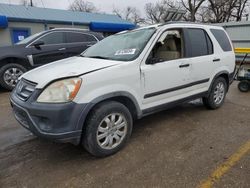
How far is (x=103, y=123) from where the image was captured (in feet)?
9.54

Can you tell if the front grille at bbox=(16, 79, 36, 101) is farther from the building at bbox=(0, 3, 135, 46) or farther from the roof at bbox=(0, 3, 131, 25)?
the roof at bbox=(0, 3, 131, 25)

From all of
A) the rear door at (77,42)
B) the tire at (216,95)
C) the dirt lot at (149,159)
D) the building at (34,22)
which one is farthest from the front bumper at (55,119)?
the building at (34,22)

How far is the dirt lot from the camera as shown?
2537mm

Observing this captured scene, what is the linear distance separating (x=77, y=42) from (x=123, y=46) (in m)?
4.36

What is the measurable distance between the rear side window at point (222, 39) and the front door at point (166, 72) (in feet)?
3.48

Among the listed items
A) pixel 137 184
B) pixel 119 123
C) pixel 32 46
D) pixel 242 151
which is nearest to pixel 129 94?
pixel 119 123

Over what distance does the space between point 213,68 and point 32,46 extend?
5.17 metres

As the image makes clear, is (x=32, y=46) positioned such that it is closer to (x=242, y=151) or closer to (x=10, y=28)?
(x=242, y=151)

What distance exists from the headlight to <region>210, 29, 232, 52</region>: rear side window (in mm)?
3245

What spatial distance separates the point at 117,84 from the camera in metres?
2.94

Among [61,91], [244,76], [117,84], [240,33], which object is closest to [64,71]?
[61,91]

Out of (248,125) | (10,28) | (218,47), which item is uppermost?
(10,28)

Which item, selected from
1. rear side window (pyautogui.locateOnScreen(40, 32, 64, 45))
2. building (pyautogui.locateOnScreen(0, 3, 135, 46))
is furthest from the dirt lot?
building (pyautogui.locateOnScreen(0, 3, 135, 46))

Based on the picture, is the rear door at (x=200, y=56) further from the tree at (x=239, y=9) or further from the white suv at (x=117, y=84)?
the tree at (x=239, y=9)
